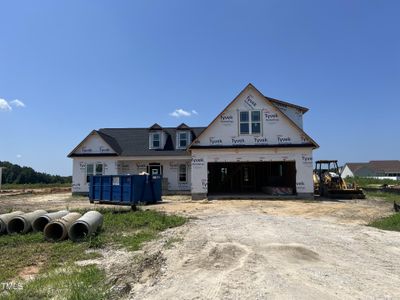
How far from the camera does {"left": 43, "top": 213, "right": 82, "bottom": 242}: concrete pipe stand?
423 inches

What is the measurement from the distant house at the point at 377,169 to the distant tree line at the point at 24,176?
244ft

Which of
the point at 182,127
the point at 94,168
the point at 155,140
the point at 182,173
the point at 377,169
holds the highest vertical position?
the point at 182,127

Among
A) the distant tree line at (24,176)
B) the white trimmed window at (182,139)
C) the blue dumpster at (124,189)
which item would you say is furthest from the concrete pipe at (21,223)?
the distant tree line at (24,176)

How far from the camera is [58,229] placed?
11.2 metres

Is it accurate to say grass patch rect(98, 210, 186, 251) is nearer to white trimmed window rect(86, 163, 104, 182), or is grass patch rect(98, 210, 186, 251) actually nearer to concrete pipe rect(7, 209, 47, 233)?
concrete pipe rect(7, 209, 47, 233)

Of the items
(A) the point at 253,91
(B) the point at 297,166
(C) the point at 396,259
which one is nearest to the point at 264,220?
(C) the point at 396,259

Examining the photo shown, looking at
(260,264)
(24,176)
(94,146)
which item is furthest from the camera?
(24,176)

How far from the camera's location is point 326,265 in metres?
7.25

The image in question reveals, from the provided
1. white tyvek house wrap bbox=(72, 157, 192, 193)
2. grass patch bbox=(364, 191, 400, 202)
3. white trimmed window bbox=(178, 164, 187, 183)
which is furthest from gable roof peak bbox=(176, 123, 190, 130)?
grass patch bbox=(364, 191, 400, 202)

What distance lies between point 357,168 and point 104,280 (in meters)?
112

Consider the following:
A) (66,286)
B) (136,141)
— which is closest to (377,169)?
(136,141)

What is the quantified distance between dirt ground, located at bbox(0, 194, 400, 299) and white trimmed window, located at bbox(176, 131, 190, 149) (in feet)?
64.8

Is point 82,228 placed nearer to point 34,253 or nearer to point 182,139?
point 34,253

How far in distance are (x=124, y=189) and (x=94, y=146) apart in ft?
43.8
